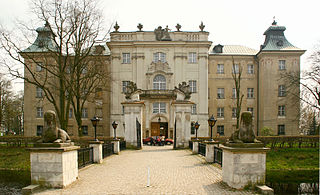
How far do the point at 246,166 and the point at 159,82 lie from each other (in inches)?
1173

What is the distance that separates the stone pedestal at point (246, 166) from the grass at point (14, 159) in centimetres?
1402

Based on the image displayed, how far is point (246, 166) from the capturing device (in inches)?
→ 312

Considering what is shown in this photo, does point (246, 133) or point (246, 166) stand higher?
point (246, 133)

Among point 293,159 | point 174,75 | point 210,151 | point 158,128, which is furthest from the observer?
point 174,75

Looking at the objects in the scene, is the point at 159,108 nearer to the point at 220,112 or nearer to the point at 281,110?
the point at 220,112

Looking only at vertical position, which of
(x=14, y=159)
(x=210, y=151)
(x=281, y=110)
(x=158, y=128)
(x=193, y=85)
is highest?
(x=193, y=85)

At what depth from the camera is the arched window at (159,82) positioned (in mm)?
37231

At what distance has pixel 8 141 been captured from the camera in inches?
959

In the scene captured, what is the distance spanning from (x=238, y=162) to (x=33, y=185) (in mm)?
6036

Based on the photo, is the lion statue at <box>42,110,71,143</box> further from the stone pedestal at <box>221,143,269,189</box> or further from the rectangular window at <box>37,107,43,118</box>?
the rectangular window at <box>37,107,43,118</box>

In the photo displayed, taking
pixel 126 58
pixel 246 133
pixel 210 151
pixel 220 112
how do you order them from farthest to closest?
pixel 220 112 < pixel 126 58 < pixel 210 151 < pixel 246 133

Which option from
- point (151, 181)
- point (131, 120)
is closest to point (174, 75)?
point (131, 120)

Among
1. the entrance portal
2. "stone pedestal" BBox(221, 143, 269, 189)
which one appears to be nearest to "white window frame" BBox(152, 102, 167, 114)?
the entrance portal

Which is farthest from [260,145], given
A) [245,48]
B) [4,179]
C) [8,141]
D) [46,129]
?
[245,48]
